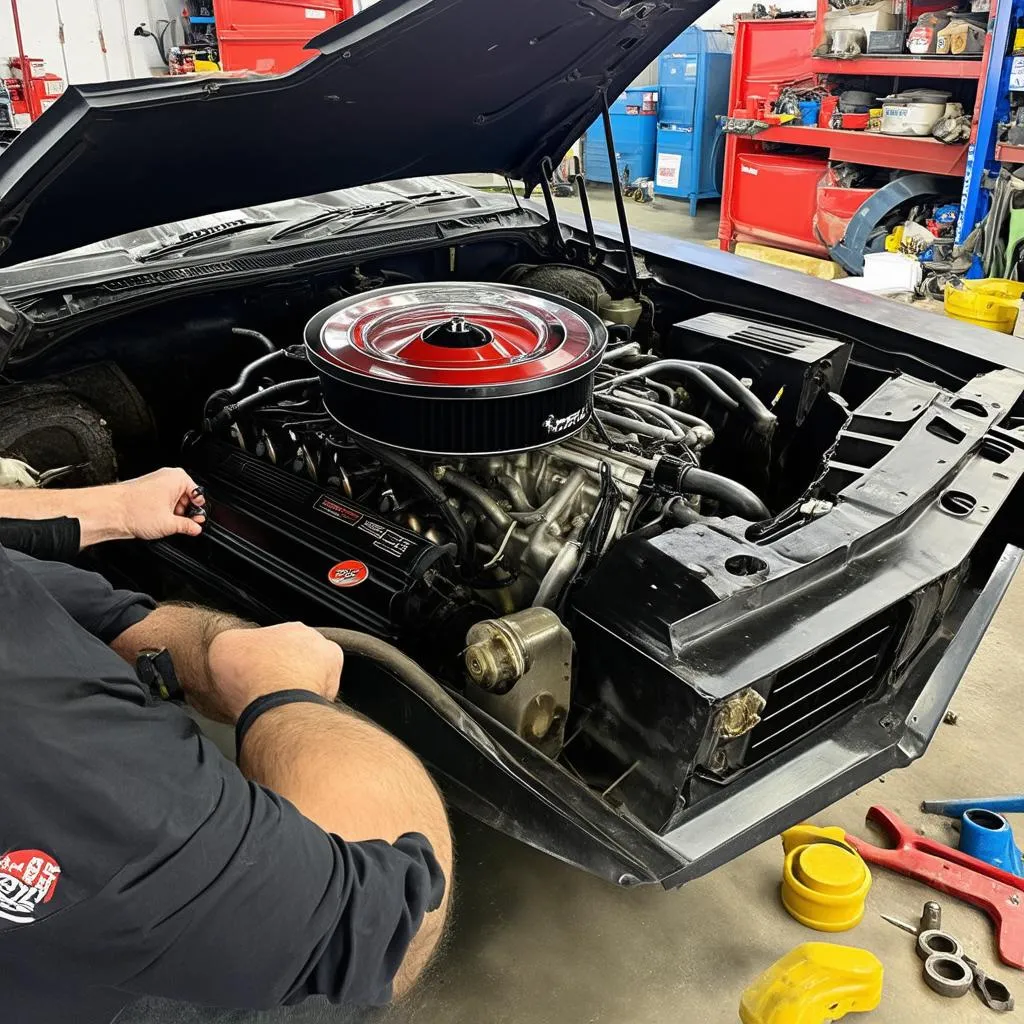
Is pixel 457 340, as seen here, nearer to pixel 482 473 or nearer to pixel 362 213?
pixel 482 473

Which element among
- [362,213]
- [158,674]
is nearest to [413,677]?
[158,674]

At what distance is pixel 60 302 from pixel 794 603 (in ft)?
5.43

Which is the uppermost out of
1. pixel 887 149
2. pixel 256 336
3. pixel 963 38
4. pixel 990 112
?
pixel 963 38

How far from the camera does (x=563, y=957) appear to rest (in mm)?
1548

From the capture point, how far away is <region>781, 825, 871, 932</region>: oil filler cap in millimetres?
1560

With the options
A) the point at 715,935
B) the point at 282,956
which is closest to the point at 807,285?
the point at 715,935

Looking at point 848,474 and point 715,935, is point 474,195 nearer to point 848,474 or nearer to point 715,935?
point 848,474

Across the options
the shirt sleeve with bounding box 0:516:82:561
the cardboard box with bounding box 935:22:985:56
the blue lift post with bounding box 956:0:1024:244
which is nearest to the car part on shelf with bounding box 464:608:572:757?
the shirt sleeve with bounding box 0:516:82:561

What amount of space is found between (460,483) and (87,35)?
34.3 ft

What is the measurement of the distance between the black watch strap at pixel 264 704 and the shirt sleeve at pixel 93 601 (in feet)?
1.20

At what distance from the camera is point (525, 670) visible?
1.28m

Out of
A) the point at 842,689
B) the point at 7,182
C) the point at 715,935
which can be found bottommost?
the point at 715,935

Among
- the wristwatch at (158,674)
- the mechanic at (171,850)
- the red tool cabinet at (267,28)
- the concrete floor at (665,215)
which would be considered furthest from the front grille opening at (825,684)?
the red tool cabinet at (267,28)

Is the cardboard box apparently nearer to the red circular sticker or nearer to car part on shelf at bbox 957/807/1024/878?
car part on shelf at bbox 957/807/1024/878
